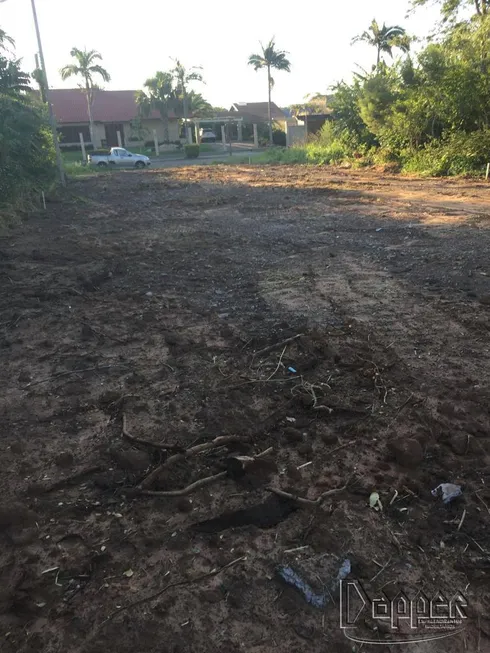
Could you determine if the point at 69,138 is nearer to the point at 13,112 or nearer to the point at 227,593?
the point at 13,112

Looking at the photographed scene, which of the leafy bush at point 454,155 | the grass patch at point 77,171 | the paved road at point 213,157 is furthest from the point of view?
the paved road at point 213,157

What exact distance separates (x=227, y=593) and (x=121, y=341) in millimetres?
3569

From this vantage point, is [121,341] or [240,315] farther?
[240,315]

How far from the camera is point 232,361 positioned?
497cm

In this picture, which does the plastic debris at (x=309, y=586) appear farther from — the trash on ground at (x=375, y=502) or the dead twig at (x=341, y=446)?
the dead twig at (x=341, y=446)

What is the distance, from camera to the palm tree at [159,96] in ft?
152

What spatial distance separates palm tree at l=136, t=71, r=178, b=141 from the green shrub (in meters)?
8.38

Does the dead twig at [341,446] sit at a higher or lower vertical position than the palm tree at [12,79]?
lower

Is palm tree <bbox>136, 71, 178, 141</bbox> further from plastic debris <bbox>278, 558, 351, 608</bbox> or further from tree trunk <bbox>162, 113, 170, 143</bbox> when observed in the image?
plastic debris <bbox>278, 558, 351, 608</bbox>

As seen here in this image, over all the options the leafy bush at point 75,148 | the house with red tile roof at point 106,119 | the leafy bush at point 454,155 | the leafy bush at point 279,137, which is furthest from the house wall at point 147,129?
the leafy bush at point 454,155

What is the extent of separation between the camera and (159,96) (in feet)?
153

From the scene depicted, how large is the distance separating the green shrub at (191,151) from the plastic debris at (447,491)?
41338mm

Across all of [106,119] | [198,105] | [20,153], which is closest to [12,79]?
[20,153]

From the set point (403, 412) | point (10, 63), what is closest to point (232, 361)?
point (403, 412)
